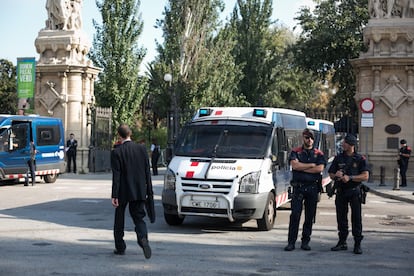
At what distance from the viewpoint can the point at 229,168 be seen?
11523 mm

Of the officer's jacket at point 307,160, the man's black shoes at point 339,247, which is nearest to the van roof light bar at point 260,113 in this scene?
the officer's jacket at point 307,160

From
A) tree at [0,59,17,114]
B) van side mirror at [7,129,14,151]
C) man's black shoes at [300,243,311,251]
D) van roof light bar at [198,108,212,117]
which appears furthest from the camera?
tree at [0,59,17,114]

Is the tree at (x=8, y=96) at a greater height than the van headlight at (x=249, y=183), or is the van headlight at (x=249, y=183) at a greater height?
the tree at (x=8, y=96)

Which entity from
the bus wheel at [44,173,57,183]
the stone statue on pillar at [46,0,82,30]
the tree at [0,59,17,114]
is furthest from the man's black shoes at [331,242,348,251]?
the tree at [0,59,17,114]

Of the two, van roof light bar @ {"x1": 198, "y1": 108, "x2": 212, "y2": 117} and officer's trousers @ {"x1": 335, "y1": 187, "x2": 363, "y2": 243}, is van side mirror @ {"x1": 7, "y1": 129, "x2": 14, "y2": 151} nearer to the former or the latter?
van roof light bar @ {"x1": 198, "y1": 108, "x2": 212, "y2": 117}

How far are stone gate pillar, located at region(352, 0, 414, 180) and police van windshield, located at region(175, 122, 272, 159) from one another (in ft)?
45.2

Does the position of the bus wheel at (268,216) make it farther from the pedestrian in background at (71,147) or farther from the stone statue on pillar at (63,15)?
the stone statue on pillar at (63,15)

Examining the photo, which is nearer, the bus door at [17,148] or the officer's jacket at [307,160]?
the officer's jacket at [307,160]

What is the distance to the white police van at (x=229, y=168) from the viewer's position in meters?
11.4

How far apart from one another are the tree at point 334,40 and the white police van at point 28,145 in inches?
838

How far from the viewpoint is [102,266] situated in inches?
331

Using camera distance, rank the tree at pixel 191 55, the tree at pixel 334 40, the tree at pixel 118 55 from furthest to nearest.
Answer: the tree at pixel 334 40, the tree at pixel 191 55, the tree at pixel 118 55

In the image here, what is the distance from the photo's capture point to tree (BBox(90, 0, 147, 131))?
35.8 m

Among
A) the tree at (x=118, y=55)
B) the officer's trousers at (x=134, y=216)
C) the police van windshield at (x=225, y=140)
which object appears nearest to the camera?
the officer's trousers at (x=134, y=216)
